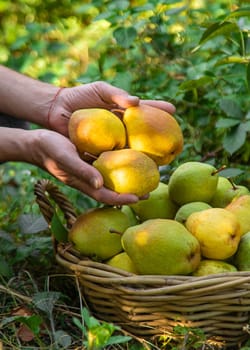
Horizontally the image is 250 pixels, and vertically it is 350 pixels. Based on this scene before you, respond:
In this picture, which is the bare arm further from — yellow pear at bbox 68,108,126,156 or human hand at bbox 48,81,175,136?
human hand at bbox 48,81,175,136

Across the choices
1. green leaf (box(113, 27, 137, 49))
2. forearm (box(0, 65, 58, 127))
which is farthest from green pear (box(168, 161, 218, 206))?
green leaf (box(113, 27, 137, 49))

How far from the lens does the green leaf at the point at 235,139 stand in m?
1.93

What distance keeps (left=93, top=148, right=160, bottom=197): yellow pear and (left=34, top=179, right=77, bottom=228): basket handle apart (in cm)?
24

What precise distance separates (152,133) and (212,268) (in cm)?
32

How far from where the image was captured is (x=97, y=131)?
149 centimetres

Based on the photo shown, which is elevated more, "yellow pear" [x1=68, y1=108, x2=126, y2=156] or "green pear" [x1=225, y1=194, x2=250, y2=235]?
"yellow pear" [x1=68, y1=108, x2=126, y2=156]

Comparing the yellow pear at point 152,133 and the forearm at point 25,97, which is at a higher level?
the yellow pear at point 152,133

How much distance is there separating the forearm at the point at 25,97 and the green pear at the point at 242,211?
1.97 feet

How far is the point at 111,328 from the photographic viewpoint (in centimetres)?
118

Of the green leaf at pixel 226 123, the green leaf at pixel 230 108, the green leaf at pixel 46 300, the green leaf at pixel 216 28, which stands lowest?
the green leaf at pixel 46 300

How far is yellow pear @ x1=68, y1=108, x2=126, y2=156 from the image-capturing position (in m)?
1.49

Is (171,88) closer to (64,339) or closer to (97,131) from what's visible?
(97,131)

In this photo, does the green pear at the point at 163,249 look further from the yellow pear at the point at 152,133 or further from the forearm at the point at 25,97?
the forearm at the point at 25,97

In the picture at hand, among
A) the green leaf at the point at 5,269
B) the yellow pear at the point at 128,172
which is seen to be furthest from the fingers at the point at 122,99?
the green leaf at the point at 5,269
